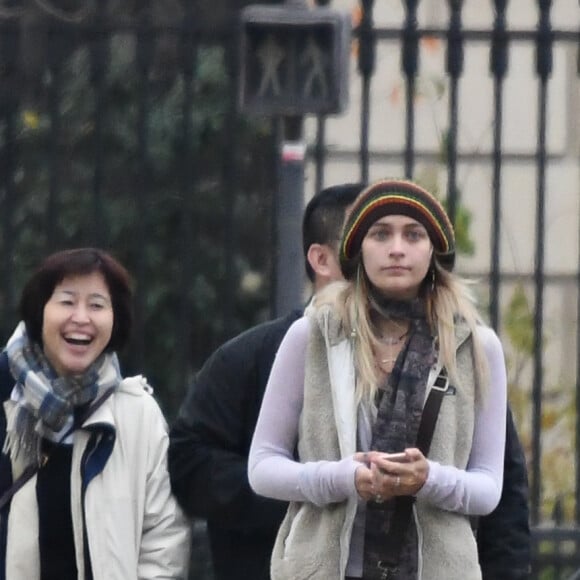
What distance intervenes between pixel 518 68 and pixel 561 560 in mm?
2581

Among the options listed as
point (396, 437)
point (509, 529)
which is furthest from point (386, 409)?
point (509, 529)

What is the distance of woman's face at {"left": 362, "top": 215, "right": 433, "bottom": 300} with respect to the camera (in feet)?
12.4

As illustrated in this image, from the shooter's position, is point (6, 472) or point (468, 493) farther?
point (6, 472)

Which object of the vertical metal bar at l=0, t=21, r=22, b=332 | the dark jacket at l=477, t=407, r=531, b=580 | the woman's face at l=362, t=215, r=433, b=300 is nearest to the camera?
the woman's face at l=362, t=215, r=433, b=300

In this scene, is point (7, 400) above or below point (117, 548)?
above

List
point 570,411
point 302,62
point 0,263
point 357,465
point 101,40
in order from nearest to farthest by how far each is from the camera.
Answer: point 357,465 < point 302,62 < point 101,40 < point 0,263 < point 570,411

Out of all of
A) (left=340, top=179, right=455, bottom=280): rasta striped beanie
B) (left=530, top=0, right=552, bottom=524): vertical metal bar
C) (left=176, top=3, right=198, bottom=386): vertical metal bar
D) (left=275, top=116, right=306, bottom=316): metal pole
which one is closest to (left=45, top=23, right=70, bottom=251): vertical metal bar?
(left=176, top=3, right=198, bottom=386): vertical metal bar

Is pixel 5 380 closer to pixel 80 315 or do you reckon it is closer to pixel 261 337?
pixel 80 315

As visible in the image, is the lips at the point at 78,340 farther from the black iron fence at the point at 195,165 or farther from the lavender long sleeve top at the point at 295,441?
the black iron fence at the point at 195,165

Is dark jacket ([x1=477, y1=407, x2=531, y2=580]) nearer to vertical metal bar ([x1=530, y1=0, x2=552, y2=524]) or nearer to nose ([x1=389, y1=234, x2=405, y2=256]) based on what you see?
nose ([x1=389, y1=234, x2=405, y2=256])

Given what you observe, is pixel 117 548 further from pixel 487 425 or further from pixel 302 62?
pixel 302 62

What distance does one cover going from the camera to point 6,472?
13.8 feet

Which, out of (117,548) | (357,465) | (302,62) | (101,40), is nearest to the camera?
(357,465)

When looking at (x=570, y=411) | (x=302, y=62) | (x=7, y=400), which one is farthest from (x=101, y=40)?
(x=570, y=411)
